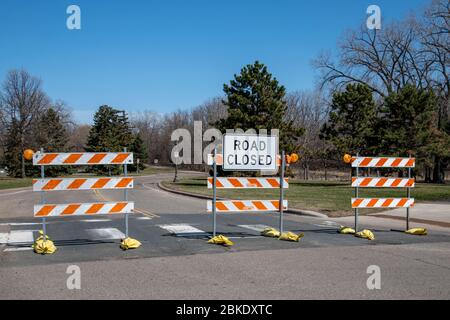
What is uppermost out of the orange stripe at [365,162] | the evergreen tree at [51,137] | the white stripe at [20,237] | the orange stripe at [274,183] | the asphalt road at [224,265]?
the evergreen tree at [51,137]

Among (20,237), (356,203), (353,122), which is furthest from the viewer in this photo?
(353,122)

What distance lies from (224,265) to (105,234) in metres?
4.66

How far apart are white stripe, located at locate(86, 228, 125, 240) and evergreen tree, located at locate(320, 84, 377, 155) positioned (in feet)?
97.6

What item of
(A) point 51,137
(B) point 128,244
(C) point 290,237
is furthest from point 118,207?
(A) point 51,137

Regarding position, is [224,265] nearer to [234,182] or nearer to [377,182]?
[234,182]

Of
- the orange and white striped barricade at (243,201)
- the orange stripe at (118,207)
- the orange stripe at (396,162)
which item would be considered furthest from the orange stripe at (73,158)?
the orange stripe at (396,162)

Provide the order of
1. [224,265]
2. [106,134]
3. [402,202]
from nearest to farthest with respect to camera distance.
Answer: [224,265]
[402,202]
[106,134]

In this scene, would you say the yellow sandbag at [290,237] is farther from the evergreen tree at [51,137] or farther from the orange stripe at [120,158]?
the evergreen tree at [51,137]

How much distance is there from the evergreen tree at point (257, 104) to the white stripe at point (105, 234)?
28536mm

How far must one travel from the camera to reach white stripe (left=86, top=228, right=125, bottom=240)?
10.8 metres

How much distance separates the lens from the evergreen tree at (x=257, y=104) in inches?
1590

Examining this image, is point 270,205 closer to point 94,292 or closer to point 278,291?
point 278,291

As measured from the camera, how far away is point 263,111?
1638 inches

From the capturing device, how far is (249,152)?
33.7 ft
